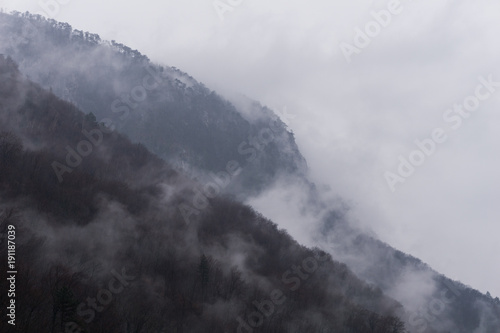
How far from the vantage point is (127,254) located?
11825 centimetres

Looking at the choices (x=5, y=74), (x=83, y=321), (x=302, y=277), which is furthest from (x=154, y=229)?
(x=5, y=74)

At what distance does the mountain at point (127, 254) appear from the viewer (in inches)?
3209

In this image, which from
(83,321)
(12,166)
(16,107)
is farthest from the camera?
(16,107)

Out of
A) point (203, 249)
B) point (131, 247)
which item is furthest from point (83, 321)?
point (203, 249)

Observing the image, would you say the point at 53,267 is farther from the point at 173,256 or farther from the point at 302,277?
the point at 302,277

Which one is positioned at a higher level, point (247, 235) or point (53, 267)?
point (247, 235)

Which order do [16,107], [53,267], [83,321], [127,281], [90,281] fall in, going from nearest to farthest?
1. [83,321]
2. [53,267]
3. [90,281]
4. [127,281]
5. [16,107]

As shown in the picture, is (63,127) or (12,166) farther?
(63,127)

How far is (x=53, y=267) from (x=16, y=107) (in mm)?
91732

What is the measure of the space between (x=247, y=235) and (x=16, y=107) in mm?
95946

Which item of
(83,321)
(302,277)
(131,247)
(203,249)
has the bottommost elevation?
(83,321)

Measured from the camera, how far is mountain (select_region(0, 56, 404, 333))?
81500mm

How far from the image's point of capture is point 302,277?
164 m

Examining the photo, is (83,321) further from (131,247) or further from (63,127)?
(63,127)
